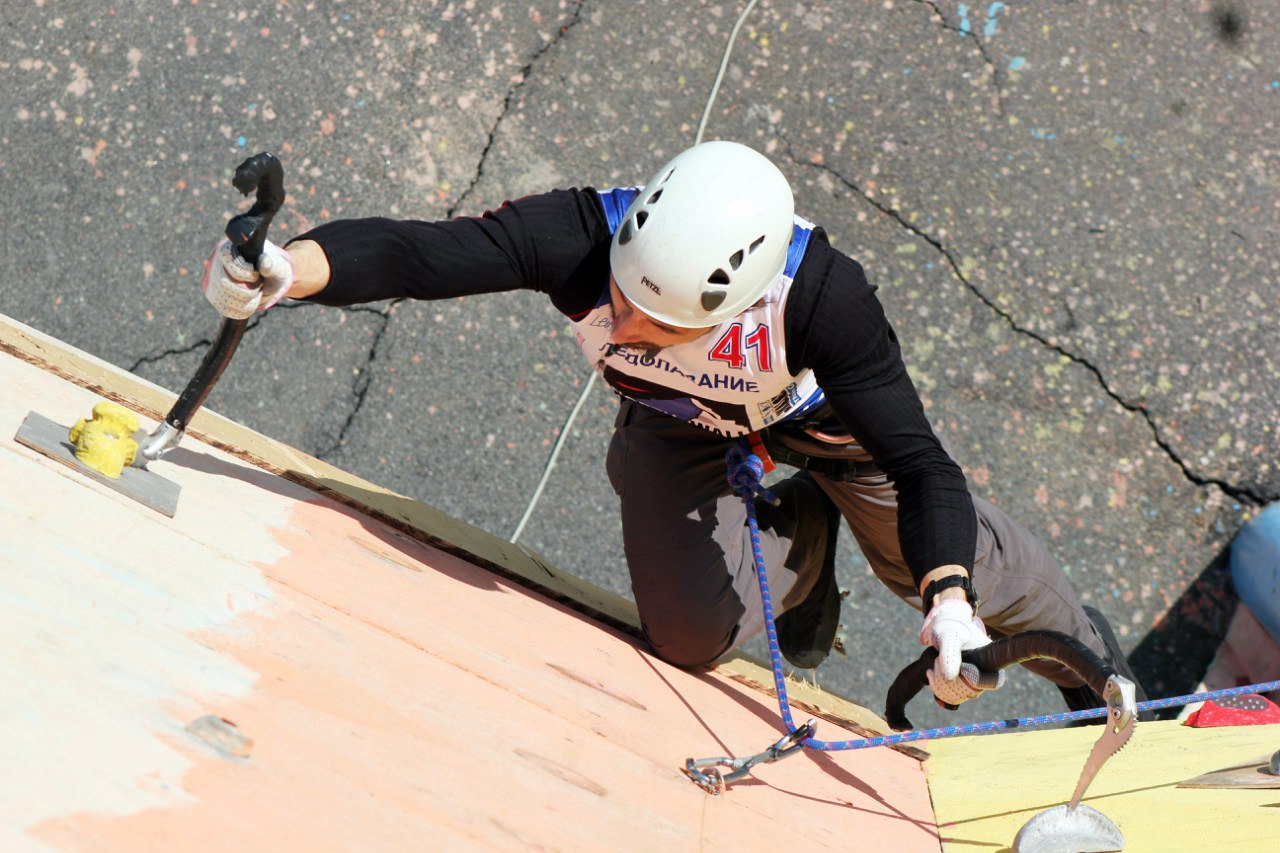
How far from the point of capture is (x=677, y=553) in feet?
8.22

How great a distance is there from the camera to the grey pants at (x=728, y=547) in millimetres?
2422

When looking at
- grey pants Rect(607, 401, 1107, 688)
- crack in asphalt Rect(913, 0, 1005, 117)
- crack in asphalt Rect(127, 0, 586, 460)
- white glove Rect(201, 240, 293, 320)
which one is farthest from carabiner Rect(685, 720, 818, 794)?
crack in asphalt Rect(913, 0, 1005, 117)

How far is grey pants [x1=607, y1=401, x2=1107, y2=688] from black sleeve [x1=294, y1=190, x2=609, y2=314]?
0.54m

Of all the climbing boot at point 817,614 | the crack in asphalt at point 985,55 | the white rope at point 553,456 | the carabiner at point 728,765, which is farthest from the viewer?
the crack in asphalt at point 985,55

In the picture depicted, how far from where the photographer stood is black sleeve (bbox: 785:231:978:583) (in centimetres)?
200

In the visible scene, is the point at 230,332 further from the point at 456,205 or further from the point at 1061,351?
the point at 1061,351

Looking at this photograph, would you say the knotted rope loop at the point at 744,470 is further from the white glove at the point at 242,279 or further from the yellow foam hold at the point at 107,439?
the yellow foam hold at the point at 107,439

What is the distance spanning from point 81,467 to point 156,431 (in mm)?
142

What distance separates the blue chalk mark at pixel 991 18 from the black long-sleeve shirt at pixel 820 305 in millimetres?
2254

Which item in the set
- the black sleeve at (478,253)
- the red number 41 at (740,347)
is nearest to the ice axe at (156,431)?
the black sleeve at (478,253)

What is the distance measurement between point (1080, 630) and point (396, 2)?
9.57 ft

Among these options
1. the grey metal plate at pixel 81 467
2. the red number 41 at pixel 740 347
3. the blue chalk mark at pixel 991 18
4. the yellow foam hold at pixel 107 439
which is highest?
the blue chalk mark at pixel 991 18

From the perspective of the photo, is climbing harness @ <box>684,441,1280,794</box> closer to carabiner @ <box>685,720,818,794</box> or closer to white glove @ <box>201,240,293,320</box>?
carabiner @ <box>685,720,818,794</box>

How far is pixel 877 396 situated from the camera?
2043mm
